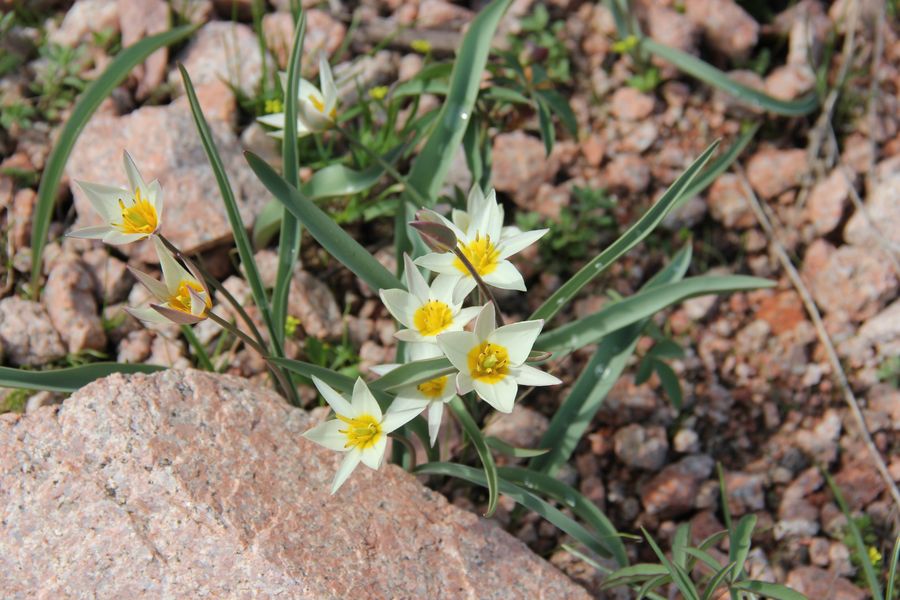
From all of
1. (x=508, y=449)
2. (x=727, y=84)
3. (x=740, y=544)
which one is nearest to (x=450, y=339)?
(x=508, y=449)

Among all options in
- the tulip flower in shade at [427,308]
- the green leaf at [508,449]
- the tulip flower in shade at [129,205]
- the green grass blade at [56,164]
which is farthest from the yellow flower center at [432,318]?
the green grass blade at [56,164]

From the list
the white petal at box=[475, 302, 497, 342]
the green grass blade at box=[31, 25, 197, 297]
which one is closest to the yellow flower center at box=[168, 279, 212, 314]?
the white petal at box=[475, 302, 497, 342]

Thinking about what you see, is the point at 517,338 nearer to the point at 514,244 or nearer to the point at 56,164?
the point at 514,244

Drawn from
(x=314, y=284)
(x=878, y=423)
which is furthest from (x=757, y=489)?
(x=314, y=284)

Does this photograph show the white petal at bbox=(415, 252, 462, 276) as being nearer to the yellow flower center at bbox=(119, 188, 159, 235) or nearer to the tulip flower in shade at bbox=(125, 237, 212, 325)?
the tulip flower in shade at bbox=(125, 237, 212, 325)

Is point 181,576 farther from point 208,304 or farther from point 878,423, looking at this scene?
point 878,423
